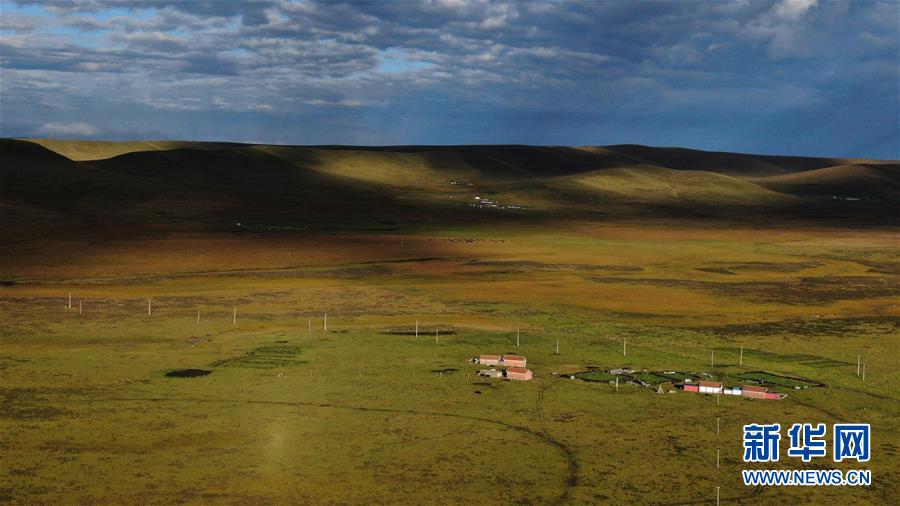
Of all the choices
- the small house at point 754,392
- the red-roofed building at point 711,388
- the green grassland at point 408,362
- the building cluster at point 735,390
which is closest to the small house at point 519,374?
the green grassland at point 408,362

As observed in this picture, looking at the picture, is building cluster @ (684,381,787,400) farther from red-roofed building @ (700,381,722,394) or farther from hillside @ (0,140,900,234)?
hillside @ (0,140,900,234)

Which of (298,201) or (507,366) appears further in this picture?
(298,201)

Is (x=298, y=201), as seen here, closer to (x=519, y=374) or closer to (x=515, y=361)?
(x=515, y=361)

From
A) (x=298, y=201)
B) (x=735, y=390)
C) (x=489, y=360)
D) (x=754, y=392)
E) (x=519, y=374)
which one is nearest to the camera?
(x=754, y=392)

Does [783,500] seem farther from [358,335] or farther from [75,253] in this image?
[75,253]

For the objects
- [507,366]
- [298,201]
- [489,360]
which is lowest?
[507,366]

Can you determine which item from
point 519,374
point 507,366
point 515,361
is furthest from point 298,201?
point 519,374
